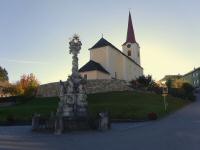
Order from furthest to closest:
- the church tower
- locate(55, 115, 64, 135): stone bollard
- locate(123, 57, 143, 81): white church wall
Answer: the church tower
locate(123, 57, 143, 81): white church wall
locate(55, 115, 64, 135): stone bollard

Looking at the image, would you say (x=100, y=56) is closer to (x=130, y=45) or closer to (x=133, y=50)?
(x=130, y=45)

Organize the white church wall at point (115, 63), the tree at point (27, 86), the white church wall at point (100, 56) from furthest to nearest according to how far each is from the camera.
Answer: the white church wall at point (115, 63), the white church wall at point (100, 56), the tree at point (27, 86)

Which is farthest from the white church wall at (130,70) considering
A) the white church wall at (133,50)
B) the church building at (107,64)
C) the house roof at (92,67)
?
the house roof at (92,67)

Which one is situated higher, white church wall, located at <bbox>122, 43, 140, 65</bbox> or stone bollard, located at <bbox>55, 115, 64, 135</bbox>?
white church wall, located at <bbox>122, 43, 140, 65</bbox>

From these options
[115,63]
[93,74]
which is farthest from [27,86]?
[115,63]

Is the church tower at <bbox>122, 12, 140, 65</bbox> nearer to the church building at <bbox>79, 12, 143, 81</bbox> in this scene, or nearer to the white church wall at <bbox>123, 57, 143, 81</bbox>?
the church building at <bbox>79, 12, 143, 81</bbox>

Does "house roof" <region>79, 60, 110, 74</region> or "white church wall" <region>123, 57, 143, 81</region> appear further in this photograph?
"white church wall" <region>123, 57, 143, 81</region>

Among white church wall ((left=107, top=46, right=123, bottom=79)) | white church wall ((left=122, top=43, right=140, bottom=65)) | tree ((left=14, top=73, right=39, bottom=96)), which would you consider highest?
white church wall ((left=122, top=43, right=140, bottom=65))

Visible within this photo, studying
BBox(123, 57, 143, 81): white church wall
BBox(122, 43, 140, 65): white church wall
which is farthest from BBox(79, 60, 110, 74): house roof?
BBox(122, 43, 140, 65): white church wall

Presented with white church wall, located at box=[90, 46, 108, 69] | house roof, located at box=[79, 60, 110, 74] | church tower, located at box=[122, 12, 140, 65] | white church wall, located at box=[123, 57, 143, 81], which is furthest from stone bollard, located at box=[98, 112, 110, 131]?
church tower, located at box=[122, 12, 140, 65]

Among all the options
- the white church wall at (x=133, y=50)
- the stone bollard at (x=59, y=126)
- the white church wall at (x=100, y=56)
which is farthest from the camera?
the white church wall at (x=133, y=50)

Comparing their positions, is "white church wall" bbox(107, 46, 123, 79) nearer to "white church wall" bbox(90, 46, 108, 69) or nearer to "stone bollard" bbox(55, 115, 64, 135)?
"white church wall" bbox(90, 46, 108, 69)

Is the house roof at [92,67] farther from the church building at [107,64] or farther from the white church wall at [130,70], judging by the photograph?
the white church wall at [130,70]

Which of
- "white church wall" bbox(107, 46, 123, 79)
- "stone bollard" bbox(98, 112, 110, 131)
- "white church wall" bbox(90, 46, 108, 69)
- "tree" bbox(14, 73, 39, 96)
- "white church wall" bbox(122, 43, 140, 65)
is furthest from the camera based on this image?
"white church wall" bbox(122, 43, 140, 65)
